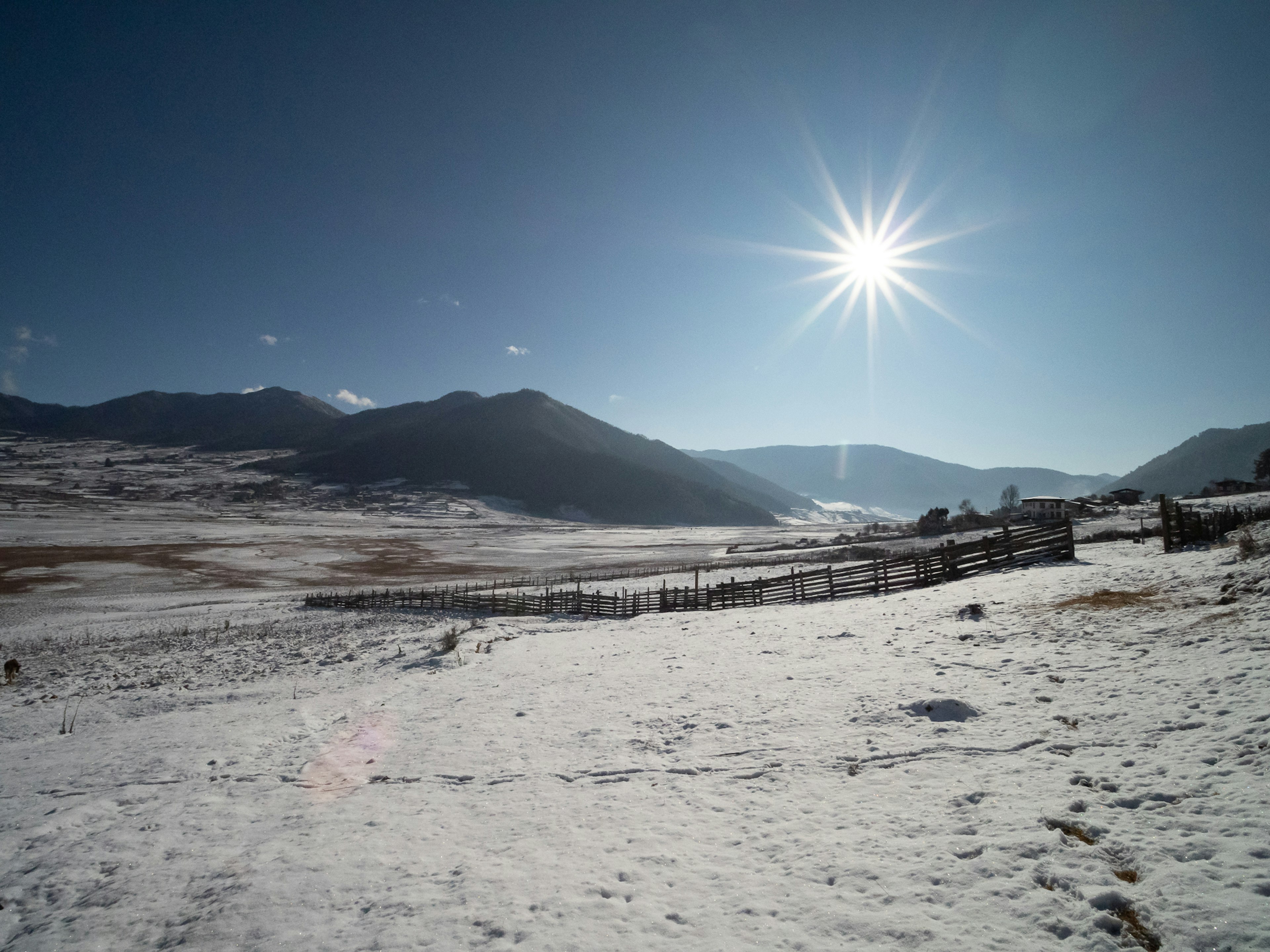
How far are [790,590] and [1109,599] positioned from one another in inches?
518

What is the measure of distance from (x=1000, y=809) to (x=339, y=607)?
1322 inches

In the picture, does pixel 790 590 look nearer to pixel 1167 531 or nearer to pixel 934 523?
pixel 1167 531

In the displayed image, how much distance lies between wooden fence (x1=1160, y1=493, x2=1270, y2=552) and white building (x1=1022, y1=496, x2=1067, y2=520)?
59780 millimetres

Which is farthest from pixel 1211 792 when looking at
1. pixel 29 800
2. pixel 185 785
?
pixel 29 800

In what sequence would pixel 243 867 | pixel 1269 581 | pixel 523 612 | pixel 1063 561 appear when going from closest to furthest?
pixel 243 867 → pixel 1269 581 → pixel 1063 561 → pixel 523 612

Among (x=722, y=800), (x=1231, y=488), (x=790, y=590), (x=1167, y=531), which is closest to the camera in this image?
(x=722, y=800)

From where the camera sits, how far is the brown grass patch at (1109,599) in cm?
1023

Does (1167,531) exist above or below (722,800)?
above

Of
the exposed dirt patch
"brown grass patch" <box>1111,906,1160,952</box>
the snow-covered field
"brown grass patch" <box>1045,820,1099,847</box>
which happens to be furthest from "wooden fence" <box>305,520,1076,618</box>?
the exposed dirt patch

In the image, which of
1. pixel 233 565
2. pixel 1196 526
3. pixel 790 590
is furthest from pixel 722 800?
pixel 233 565

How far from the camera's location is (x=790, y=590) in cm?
2330

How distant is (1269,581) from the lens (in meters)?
8.58

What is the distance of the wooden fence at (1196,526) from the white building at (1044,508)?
5978cm

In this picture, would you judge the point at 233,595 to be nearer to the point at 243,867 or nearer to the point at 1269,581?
the point at 243,867
